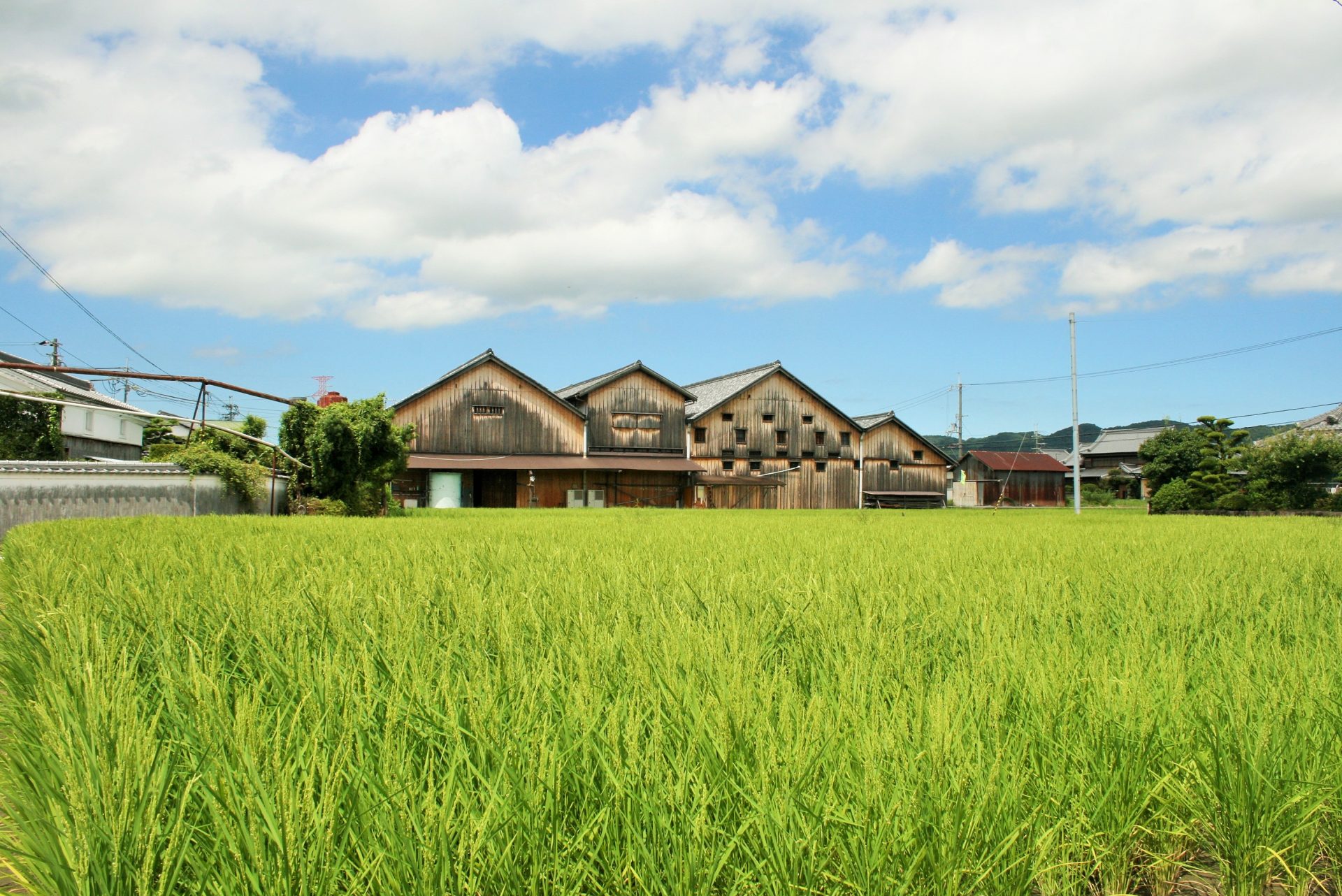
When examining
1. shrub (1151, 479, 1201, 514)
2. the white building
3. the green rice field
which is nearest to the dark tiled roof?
shrub (1151, 479, 1201, 514)

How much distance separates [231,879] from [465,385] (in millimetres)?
33478

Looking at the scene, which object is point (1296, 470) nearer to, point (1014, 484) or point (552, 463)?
point (1014, 484)

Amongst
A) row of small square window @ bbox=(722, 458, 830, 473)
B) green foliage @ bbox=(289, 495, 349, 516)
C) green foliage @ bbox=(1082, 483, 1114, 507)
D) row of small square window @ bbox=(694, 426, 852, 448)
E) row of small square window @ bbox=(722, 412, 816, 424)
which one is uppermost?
row of small square window @ bbox=(722, 412, 816, 424)

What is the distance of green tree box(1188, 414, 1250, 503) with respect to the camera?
114 ft

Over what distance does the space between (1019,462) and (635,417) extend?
35.3 meters

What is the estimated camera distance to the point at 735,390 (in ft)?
128

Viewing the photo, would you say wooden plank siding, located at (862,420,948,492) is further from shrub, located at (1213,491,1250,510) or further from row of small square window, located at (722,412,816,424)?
shrub, located at (1213,491,1250,510)

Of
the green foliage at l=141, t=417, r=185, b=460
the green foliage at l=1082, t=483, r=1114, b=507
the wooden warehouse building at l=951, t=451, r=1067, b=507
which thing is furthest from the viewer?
the wooden warehouse building at l=951, t=451, r=1067, b=507

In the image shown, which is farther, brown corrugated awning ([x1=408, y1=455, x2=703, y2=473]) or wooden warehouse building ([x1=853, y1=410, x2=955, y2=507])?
wooden warehouse building ([x1=853, y1=410, x2=955, y2=507])

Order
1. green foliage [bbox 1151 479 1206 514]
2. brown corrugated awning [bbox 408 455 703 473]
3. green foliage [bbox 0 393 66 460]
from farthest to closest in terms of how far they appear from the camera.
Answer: green foliage [bbox 1151 479 1206 514]
brown corrugated awning [bbox 408 455 703 473]
green foliage [bbox 0 393 66 460]

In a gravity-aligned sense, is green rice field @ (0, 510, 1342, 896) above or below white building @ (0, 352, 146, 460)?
below

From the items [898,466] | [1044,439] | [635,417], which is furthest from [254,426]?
[1044,439]

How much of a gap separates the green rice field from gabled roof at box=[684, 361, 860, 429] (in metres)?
34.0

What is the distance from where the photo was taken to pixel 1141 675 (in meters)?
2.54
